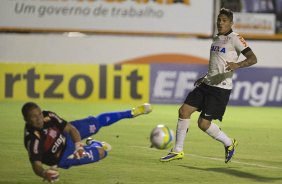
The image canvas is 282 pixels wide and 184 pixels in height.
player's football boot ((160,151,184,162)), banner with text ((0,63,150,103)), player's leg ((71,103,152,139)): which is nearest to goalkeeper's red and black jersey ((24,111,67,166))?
player's leg ((71,103,152,139))

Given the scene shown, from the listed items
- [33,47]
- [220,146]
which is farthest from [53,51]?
[220,146]

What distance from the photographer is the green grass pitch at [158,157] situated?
364 inches

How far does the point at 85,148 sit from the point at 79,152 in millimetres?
226

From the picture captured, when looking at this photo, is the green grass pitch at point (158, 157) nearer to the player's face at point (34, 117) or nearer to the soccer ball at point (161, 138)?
the soccer ball at point (161, 138)

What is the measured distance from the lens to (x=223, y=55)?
10547mm

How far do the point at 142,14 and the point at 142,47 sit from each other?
1.05 meters

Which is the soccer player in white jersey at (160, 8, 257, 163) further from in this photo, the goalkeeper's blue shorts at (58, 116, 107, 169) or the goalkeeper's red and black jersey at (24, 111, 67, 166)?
the goalkeeper's red and black jersey at (24, 111, 67, 166)

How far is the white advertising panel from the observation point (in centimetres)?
2359

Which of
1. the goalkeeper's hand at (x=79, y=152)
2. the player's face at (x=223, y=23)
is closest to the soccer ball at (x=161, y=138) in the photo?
the goalkeeper's hand at (x=79, y=152)

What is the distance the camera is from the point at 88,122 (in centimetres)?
939

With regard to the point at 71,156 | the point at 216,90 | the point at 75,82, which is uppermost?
the point at 216,90

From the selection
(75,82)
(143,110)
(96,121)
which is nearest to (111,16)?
(75,82)

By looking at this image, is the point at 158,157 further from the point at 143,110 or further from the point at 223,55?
the point at 223,55

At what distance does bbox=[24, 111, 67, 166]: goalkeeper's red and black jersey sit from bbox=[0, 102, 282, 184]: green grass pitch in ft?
1.36
